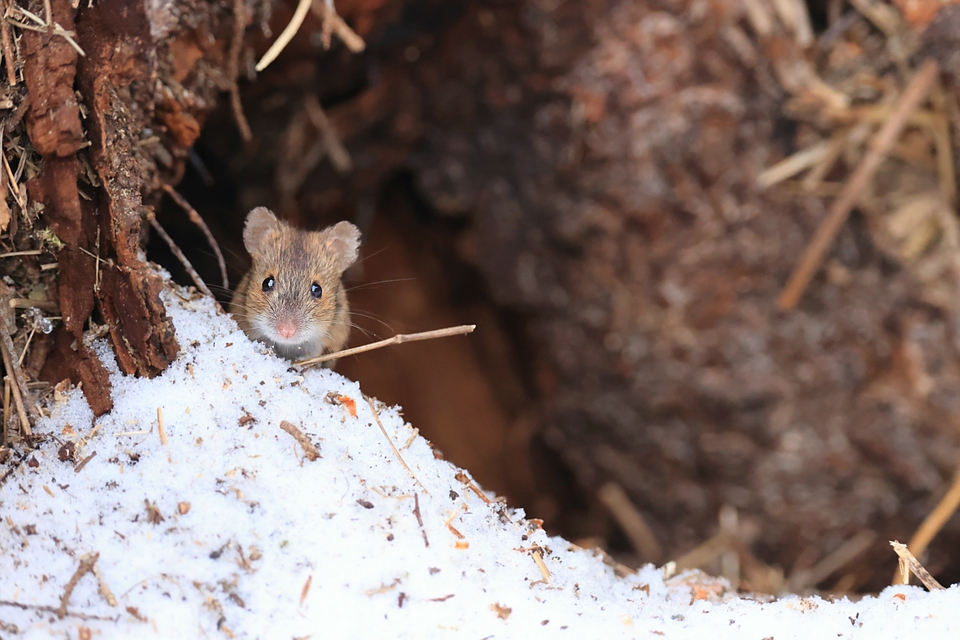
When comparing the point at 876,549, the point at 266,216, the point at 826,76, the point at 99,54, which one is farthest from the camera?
the point at 876,549

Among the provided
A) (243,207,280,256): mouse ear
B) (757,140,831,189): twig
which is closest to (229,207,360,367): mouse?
(243,207,280,256): mouse ear

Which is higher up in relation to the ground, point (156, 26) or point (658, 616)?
point (156, 26)

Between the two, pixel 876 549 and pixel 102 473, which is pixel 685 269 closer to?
pixel 876 549

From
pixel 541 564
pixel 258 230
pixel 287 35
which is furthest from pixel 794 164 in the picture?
pixel 541 564

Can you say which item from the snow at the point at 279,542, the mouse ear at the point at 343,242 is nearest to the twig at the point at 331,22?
the mouse ear at the point at 343,242

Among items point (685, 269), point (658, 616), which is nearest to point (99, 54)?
point (658, 616)

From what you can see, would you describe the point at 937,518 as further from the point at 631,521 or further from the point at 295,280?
the point at 295,280

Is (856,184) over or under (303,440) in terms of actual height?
over
